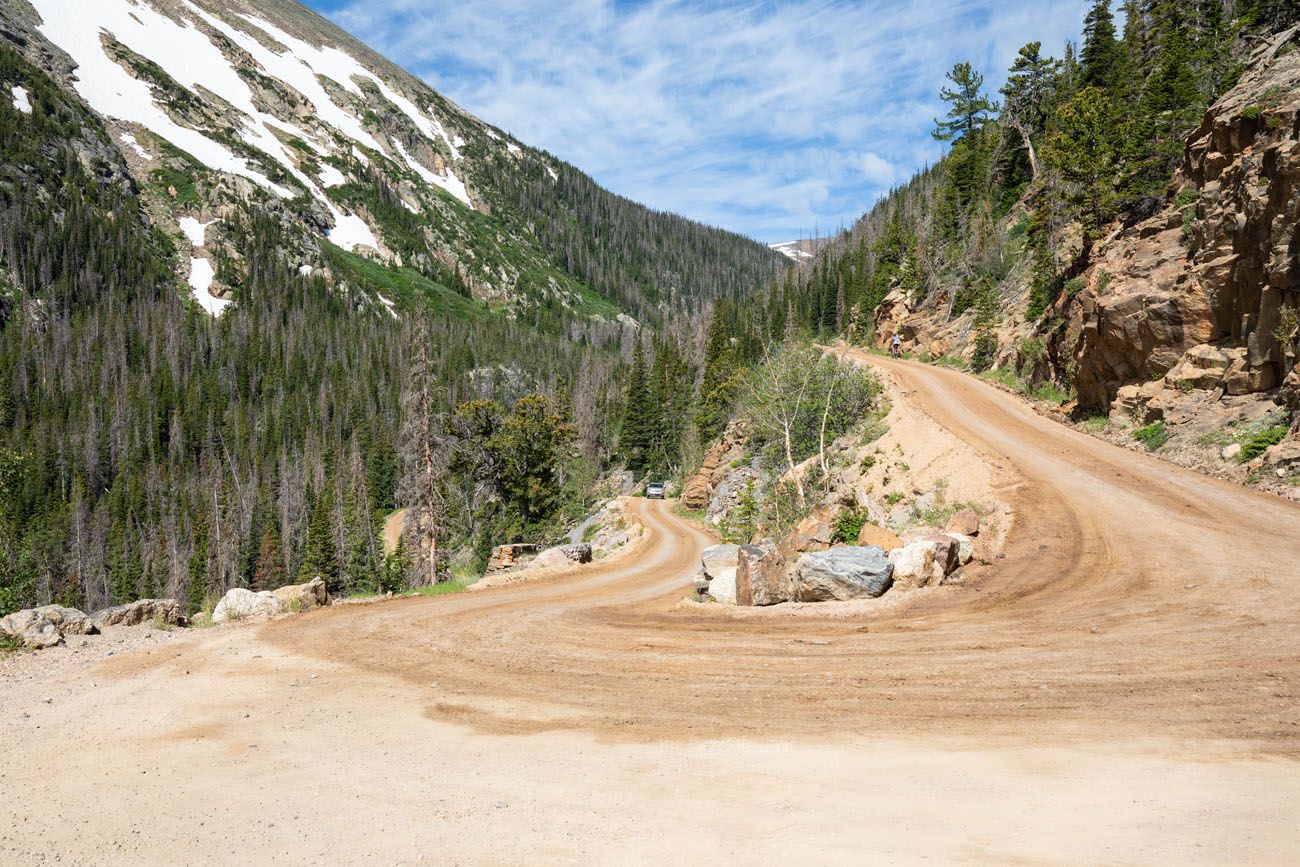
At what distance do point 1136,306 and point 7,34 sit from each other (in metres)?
209

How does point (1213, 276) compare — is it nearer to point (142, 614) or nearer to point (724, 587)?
point (724, 587)

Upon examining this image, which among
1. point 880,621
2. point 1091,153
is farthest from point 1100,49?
point 880,621

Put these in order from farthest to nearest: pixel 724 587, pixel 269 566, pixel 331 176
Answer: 1. pixel 331 176
2. pixel 269 566
3. pixel 724 587

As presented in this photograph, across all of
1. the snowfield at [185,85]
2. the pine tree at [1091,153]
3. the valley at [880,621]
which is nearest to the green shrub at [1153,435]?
the valley at [880,621]

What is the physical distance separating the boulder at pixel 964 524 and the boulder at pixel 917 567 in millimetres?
2209

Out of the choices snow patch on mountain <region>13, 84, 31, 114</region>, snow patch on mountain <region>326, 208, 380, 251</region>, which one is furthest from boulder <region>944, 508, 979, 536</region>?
snow patch on mountain <region>326, 208, 380, 251</region>

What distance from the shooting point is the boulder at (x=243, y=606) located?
13.0 meters

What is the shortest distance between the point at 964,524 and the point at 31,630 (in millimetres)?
16526

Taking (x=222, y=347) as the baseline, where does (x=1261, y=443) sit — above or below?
below

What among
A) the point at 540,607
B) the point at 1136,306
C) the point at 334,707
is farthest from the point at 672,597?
the point at 1136,306

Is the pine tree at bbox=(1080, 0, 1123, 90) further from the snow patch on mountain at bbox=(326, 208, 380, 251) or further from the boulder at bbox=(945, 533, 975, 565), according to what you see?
the snow patch on mountain at bbox=(326, 208, 380, 251)

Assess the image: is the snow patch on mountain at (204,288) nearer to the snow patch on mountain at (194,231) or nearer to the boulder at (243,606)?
the snow patch on mountain at (194,231)

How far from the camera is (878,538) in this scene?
12.7 meters

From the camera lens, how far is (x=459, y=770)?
18.2 ft
